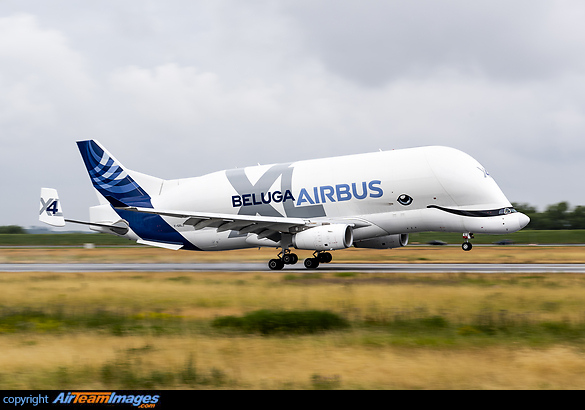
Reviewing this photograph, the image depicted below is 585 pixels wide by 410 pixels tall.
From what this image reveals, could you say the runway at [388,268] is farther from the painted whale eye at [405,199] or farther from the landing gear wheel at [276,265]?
the painted whale eye at [405,199]

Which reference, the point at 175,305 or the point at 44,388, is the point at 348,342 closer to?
the point at 44,388

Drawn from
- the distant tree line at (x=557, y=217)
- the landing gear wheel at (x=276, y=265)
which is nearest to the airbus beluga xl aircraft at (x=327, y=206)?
the landing gear wheel at (x=276, y=265)

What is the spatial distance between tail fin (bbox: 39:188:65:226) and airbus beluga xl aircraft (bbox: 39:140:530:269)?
0.06 m

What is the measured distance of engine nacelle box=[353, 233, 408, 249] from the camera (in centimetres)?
3366

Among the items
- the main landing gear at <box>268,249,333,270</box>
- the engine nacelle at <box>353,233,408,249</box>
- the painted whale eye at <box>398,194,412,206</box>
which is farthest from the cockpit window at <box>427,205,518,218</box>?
the main landing gear at <box>268,249,333,270</box>

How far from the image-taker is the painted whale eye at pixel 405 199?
1177 inches

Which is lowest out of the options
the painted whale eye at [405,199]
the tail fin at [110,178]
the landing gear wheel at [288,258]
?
the landing gear wheel at [288,258]

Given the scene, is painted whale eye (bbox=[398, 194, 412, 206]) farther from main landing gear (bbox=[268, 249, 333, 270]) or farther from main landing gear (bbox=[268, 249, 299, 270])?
main landing gear (bbox=[268, 249, 299, 270])

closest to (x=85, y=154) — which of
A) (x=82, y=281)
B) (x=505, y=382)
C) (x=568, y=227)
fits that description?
(x=82, y=281)

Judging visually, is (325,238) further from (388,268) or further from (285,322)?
(285,322)

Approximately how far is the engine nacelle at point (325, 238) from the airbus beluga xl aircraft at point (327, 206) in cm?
5

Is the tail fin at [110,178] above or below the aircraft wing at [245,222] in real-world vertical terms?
above

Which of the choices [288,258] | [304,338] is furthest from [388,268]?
[304,338]

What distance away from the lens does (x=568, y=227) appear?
107 metres
